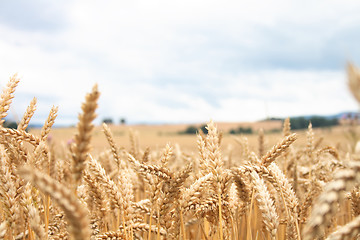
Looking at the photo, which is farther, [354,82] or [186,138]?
[186,138]

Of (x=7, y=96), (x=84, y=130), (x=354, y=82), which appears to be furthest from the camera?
(x=7, y=96)

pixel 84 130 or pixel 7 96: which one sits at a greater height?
pixel 7 96

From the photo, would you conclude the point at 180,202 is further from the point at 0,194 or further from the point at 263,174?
the point at 0,194

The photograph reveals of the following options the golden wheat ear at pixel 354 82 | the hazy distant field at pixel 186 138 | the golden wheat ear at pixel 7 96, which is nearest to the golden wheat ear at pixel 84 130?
the hazy distant field at pixel 186 138

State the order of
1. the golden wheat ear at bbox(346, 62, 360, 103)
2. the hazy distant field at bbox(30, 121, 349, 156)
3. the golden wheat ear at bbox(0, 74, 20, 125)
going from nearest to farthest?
the golden wheat ear at bbox(346, 62, 360, 103)
the golden wheat ear at bbox(0, 74, 20, 125)
the hazy distant field at bbox(30, 121, 349, 156)

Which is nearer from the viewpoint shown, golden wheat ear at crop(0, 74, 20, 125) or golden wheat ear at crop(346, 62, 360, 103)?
golden wheat ear at crop(346, 62, 360, 103)

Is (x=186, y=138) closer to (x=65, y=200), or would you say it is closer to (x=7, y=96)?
(x=7, y=96)

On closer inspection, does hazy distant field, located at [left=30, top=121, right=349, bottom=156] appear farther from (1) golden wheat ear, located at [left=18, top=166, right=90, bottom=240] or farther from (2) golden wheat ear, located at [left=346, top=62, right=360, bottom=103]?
(2) golden wheat ear, located at [left=346, top=62, right=360, bottom=103]

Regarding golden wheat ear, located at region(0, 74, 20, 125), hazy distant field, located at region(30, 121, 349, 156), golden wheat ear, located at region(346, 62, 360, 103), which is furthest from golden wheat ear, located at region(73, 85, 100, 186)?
golden wheat ear, located at region(0, 74, 20, 125)

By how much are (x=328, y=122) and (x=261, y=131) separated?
122 ft

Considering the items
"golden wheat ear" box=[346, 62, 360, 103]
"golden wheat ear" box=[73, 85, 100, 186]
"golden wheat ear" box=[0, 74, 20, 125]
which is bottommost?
"golden wheat ear" box=[73, 85, 100, 186]

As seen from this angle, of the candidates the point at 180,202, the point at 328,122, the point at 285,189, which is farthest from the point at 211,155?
the point at 328,122

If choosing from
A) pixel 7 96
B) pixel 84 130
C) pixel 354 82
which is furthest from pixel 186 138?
pixel 354 82

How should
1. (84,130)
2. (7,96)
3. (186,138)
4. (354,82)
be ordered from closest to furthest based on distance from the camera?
(354,82) → (84,130) → (7,96) → (186,138)
